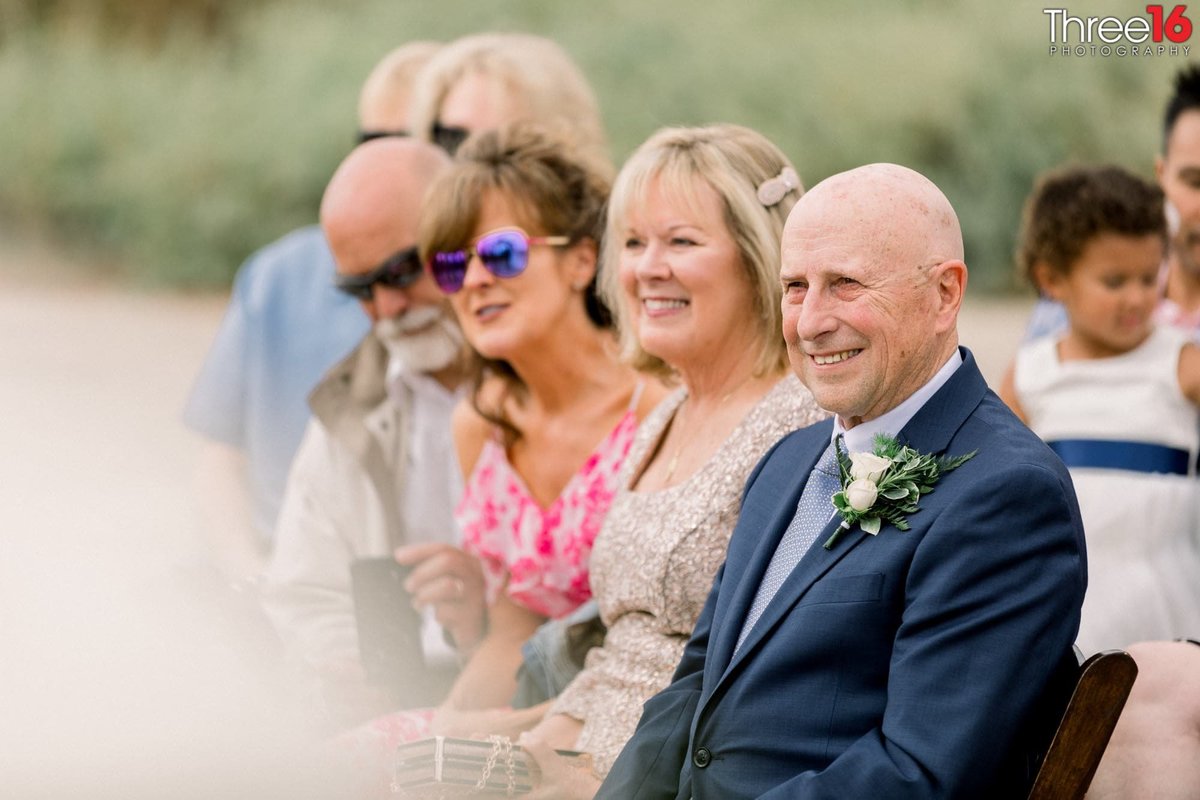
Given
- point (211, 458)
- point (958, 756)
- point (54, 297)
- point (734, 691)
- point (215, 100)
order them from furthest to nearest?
point (215, 100) → point (54, 297) → point (211, 458) → point (734, 691) → point (958, 756)

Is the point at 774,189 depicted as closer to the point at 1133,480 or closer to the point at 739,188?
the point at 739,188

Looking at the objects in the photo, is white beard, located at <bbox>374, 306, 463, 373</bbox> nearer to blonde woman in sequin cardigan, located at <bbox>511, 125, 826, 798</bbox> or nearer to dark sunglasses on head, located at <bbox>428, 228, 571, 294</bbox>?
dark sunglasses on head, located at <bbox>428, 228, 571, 294</bbox>

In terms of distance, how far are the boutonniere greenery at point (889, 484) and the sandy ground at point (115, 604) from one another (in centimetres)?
156

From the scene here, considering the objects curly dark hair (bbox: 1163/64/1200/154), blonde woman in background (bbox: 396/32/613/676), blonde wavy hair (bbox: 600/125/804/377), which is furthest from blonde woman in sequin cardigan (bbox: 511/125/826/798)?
curly dark hair (bbox: 1163/64/1200/154)

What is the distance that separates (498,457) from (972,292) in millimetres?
6097

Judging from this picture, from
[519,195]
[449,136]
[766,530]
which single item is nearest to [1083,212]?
[519,195]

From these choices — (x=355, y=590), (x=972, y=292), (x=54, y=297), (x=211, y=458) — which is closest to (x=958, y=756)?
(x=355, y=590)

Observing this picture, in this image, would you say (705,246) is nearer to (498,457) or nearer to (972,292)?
(498,457)

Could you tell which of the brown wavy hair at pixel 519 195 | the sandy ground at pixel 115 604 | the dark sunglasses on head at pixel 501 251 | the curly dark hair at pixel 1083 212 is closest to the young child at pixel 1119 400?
the curly dark hair at pixel 1083 212

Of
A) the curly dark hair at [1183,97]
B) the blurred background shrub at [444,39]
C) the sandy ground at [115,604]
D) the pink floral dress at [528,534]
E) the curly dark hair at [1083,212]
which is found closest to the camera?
the sandy ground at [115,604]

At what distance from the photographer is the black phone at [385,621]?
13.2 ft

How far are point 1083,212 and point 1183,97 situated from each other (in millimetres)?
678

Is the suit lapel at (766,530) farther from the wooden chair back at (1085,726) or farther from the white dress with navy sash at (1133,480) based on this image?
the white dress with navy sash at (1133,480)

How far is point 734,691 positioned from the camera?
2.29m
